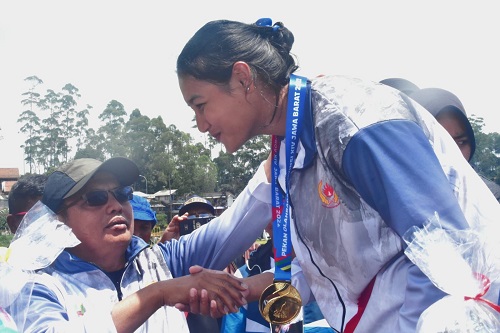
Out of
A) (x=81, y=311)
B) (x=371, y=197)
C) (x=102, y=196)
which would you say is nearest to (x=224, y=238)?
(x=102, y=196)

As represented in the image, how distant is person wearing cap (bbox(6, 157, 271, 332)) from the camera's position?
8.52ft

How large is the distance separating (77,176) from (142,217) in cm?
186

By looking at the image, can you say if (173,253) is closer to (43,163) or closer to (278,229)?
(278,229)

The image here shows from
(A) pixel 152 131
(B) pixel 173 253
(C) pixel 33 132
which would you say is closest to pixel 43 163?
(C) pixel 33 132

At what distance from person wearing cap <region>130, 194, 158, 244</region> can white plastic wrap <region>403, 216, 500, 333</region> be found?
370cm

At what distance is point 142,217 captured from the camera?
4.85 m

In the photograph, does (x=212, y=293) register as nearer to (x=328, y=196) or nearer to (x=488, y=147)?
(x=328, y=196)

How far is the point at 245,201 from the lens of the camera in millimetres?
3221

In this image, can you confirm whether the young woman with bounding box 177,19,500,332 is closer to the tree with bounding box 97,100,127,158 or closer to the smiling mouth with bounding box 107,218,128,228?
the smiling mouth with bounding box 107,218,128,228

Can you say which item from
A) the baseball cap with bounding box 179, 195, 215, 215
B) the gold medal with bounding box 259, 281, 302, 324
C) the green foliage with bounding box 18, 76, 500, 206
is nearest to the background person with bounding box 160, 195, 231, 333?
the baseball cap with bounding box 179, 195, 215, 215

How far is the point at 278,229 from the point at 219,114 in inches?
23.8

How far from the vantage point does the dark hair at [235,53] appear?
2.29 metres

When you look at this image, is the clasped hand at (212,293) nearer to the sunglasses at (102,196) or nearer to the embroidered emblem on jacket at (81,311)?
the embroidered emblem on jacket at (81,311)

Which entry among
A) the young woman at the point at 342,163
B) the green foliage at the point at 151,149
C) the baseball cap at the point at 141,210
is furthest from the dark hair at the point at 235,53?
the green foliage at the point at 151,149
